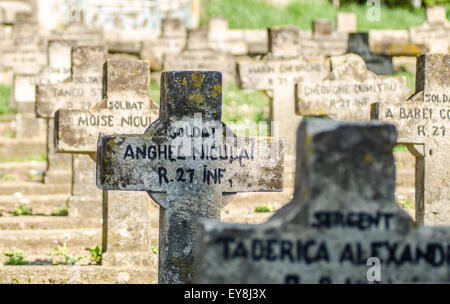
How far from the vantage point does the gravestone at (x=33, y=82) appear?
31.8 ft

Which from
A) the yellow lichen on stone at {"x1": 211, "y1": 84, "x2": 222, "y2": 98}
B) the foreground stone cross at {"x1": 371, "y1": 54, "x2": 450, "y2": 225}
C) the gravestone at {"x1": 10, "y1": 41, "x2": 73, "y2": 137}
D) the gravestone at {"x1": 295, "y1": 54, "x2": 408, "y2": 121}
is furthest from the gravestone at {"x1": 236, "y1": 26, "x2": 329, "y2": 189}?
the yellow lichen on stone at {"x1": 211, "y1": 84, "x2": 222, "y2": 98}

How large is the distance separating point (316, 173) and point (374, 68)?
1139cm

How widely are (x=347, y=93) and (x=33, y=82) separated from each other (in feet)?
18.6

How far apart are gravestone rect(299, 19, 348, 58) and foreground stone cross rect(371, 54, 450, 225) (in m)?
9.09

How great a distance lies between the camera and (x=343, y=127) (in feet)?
7.59

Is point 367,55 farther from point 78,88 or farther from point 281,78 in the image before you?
point 78,88

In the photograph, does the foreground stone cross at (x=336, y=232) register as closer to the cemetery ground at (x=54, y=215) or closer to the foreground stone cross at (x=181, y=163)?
the foreground stone cross at (x=181, y=163)

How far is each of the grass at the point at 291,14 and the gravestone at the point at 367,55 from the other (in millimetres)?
7358

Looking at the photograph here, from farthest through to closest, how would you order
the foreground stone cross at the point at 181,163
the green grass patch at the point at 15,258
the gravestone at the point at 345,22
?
the gravestone at the point at 345,22, the green grass patch at the point at 15,258, the foreground stone cross at the point at 181,163

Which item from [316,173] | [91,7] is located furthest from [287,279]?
[91,7]

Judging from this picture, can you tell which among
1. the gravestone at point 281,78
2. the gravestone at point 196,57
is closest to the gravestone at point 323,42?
the gravestone at point 196,57

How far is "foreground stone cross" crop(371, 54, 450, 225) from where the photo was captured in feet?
18.2

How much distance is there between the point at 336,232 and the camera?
94.0 inches
